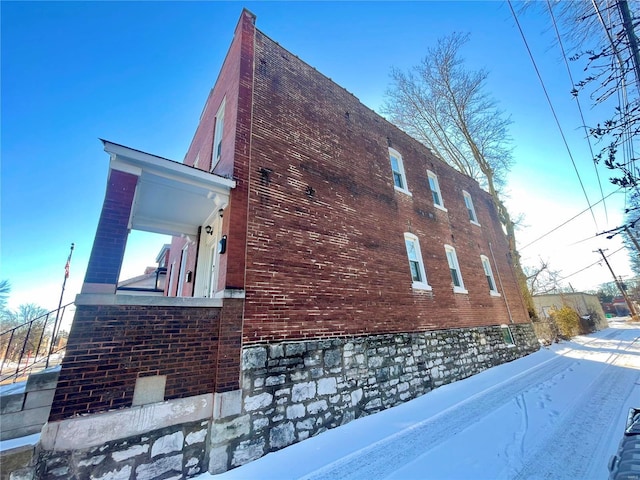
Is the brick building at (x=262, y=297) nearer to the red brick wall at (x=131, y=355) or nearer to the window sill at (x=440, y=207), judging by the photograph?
the red brick wall at (x=131, y=355)

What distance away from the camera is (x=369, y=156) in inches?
346

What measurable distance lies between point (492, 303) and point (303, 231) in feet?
32.4

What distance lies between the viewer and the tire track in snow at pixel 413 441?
3456 millimetres

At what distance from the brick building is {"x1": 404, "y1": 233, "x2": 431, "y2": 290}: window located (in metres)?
0.05

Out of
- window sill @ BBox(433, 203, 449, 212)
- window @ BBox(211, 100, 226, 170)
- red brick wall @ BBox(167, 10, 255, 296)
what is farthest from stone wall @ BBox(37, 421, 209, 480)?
window sill @ BBox(433, 203, 449, 212)

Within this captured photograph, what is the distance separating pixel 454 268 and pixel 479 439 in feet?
23.7

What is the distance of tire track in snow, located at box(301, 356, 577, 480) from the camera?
11.3 feet

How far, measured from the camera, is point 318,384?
4.84m

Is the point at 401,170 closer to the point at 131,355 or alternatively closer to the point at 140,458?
the point at 131,355

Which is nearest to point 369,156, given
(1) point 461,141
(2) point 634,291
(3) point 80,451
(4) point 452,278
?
(4) point 452,278

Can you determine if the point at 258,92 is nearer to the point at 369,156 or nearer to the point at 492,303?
the point at 369,156

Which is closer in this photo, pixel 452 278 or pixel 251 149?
pixel 251 149

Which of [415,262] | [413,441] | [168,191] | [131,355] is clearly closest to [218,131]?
[168,191]

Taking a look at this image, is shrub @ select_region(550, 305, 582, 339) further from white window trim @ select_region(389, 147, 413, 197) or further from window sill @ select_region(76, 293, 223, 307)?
window sill @ select_region(76, 293, 223, 307)
